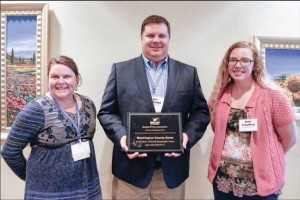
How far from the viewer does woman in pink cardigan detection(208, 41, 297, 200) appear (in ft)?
4.91

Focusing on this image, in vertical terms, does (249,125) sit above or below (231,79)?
below

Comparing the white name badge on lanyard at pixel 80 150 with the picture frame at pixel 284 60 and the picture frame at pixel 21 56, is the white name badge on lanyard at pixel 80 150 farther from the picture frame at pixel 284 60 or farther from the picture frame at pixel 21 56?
the picture frame at pixel 284 60

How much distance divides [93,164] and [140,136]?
0.33 m

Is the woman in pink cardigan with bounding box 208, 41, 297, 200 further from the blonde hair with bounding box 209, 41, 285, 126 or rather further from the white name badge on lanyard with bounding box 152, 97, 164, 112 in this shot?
the white name badge on lanyard with bounding box 152, 97, 164, 112

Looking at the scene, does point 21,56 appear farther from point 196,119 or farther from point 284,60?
point 284,60

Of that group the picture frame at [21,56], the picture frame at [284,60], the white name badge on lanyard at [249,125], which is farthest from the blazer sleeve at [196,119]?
the picture frame at [21,56]

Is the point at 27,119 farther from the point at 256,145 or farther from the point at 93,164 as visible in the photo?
the point at 256,145

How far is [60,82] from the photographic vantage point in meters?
1.44

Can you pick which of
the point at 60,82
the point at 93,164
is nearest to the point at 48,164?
the point at 93,164

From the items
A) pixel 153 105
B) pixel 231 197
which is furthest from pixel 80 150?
pixel 231 197

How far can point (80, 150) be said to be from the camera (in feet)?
4.78

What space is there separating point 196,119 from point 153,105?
0.29 metres

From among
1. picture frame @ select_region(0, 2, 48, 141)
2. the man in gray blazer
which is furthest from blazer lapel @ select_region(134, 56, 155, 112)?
picture frame @ select_region(0, 2, 48, 141)

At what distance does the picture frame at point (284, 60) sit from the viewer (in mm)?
2043
